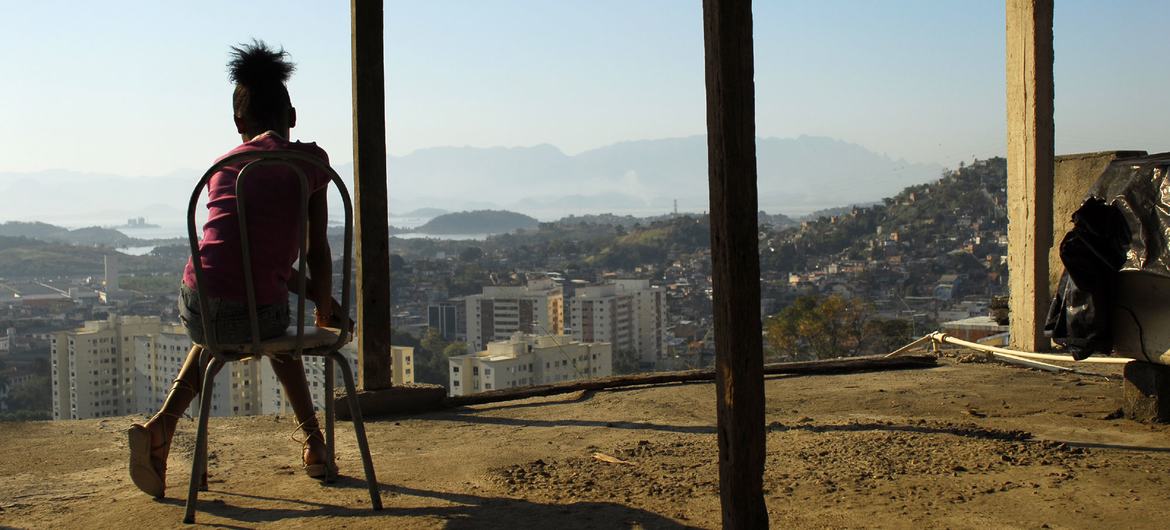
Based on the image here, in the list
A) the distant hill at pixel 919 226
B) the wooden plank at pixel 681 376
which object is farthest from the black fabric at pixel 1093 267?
the distant hill at pixel 919 226

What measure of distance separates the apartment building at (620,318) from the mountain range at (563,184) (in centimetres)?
3307

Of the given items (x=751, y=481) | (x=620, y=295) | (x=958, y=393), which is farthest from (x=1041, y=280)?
(x=620, y=295)

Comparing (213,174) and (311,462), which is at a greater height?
(213,174)

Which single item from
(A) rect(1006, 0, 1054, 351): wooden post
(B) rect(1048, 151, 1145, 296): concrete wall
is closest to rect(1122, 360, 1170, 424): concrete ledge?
(B) rect(1048, 151, 1145, 296): concrete wall

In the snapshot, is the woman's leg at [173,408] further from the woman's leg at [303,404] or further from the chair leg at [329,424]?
the chair leg at [329,424]

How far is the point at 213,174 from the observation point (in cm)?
299

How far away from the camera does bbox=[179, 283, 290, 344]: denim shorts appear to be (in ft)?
9.73

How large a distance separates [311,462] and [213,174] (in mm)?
1014

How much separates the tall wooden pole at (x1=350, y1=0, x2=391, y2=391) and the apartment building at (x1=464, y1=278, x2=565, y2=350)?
1714 cm

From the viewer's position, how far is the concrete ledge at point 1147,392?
4.12 m

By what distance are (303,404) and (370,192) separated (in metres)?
1.56

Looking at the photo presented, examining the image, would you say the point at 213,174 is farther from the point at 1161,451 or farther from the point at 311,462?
the point at 1161,451

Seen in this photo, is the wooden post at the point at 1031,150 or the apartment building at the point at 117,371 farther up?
the wooden post at the point at 1031,150

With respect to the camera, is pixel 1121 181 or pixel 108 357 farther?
pixel 108 357
